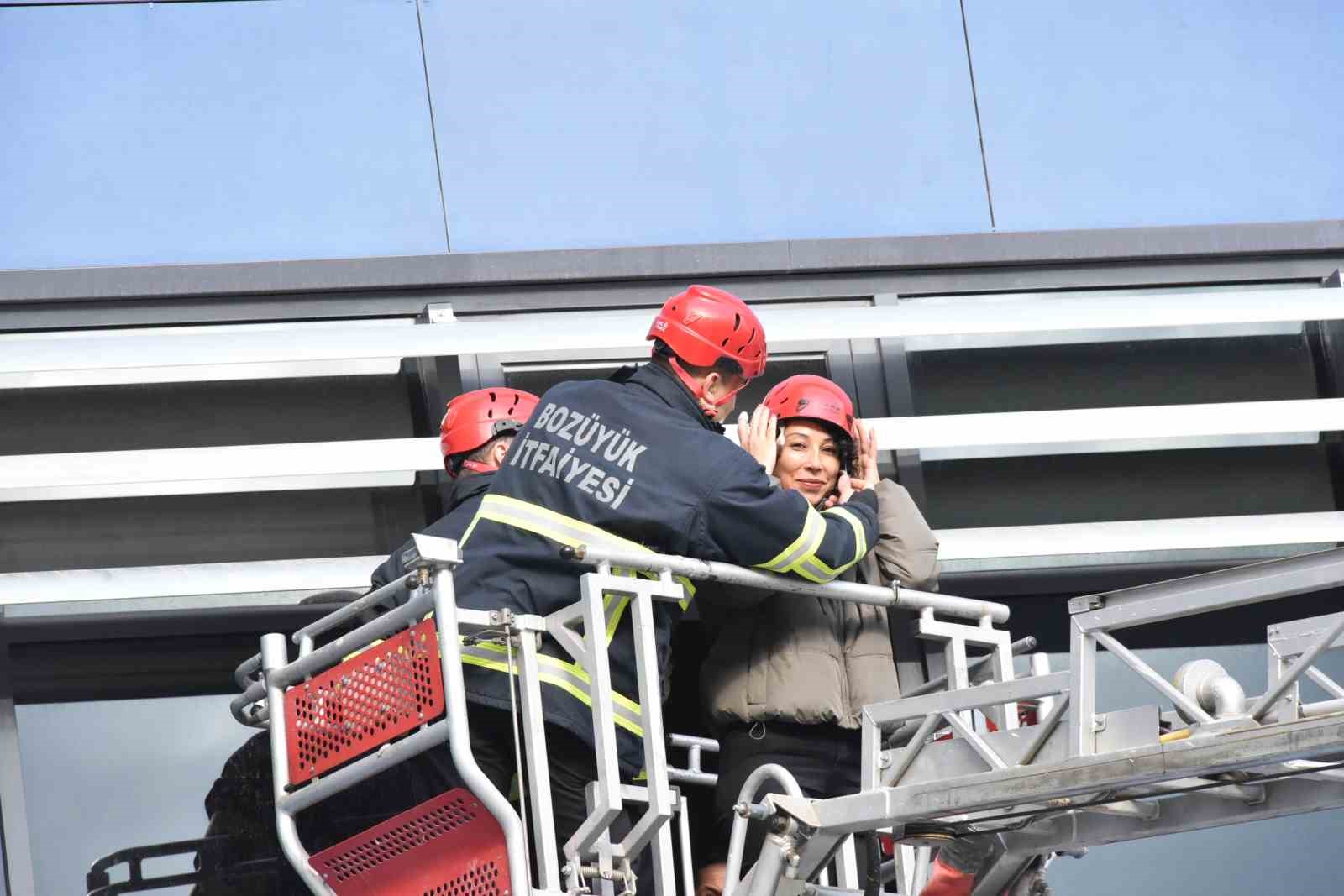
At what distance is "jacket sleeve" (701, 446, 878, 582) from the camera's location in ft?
19.9

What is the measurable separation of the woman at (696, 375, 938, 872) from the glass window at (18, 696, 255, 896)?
2.23 metres

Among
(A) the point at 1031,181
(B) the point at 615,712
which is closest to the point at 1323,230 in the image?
(A) the point at 1031,181

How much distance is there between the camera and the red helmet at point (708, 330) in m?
6.62

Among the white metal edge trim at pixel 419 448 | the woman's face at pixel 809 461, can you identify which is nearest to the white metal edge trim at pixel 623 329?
the white metal edge trim at pixel 419 448

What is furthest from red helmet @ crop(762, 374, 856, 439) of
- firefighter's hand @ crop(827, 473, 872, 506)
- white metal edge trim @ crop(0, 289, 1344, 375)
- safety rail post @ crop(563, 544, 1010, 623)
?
white metal edge trim @ crop(0, 289, 1344, 375)

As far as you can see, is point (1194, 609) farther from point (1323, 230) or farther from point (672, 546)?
point (1323, 230)

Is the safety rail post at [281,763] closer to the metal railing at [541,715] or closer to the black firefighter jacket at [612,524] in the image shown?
the metal railing at [541,715]

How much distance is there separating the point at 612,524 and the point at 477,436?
5.93ft

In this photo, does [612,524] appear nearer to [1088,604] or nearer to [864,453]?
[1088,604]

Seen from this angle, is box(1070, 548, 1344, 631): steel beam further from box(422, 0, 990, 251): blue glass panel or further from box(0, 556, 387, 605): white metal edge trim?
box(422, 0, 990, 251): blue glass panel

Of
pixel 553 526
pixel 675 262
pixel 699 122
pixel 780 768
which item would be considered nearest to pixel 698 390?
pixel 553 526

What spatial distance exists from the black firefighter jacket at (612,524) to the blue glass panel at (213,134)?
113 inches

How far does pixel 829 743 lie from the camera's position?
21.7 ft

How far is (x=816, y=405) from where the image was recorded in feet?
24.0
